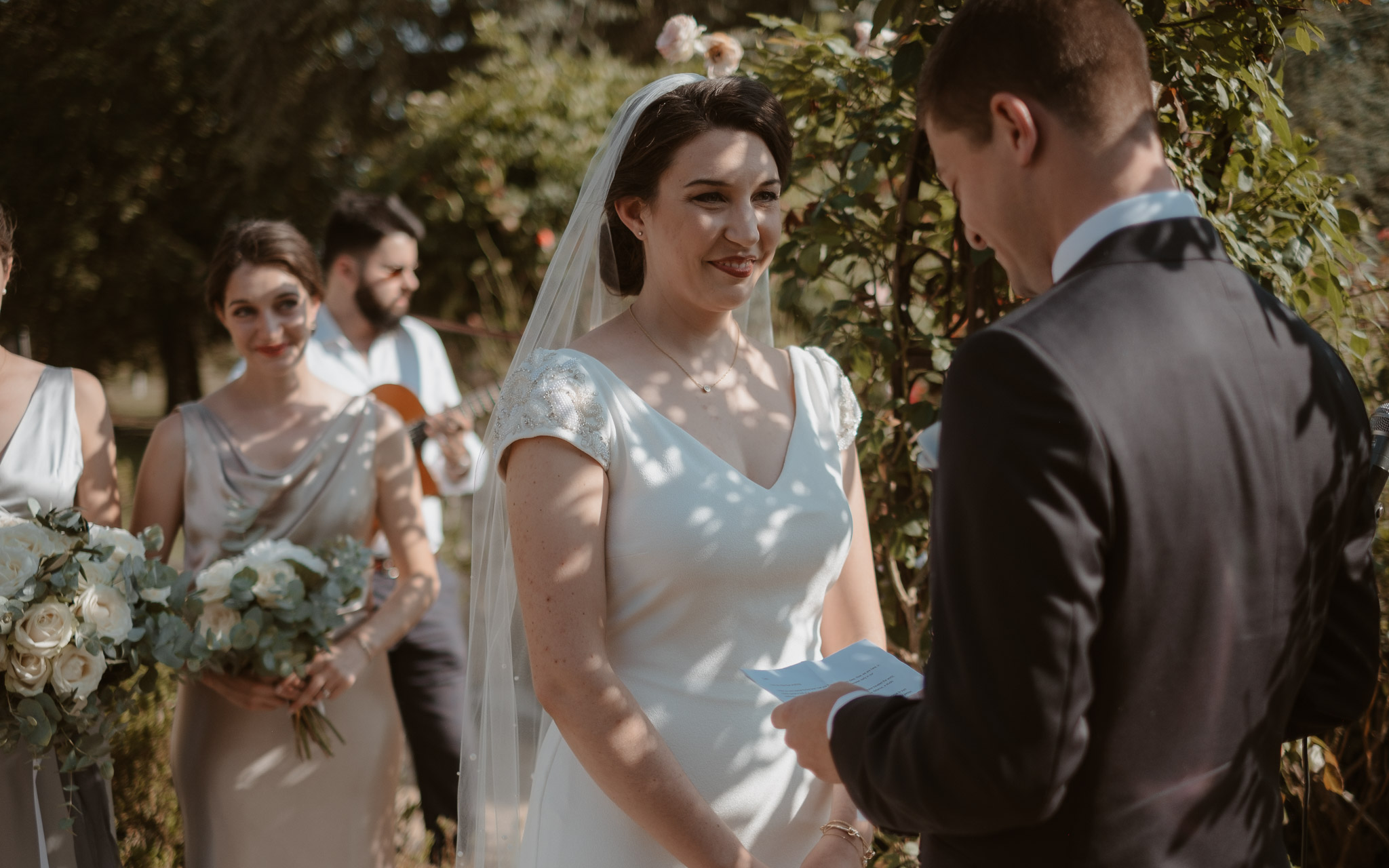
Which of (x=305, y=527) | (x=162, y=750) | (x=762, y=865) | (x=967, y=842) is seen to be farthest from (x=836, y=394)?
(x=162, y=750)

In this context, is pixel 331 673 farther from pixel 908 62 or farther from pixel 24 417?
pixel 908 62

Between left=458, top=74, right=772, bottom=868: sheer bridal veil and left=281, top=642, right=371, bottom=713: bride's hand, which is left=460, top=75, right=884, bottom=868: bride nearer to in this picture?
left=458, top=74, right=772, bottom=868: sheer bridal veil

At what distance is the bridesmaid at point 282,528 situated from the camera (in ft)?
9.99

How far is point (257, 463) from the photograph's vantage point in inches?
126

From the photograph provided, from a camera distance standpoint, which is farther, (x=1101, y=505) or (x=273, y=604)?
(x=273, y=604)

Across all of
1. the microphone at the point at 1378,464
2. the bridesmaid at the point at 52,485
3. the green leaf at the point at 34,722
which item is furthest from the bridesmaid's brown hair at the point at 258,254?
the microphone at the point at 1378,464

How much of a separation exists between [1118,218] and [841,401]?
3.67 ft

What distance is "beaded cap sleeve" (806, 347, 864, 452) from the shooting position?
2.30m

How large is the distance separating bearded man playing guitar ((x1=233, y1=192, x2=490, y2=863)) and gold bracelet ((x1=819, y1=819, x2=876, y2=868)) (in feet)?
8.05

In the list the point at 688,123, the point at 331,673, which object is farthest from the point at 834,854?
the point at 331,673

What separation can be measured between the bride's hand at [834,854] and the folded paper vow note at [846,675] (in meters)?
0.50

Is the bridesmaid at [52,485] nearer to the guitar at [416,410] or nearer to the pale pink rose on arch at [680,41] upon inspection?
the guitar at [416,410]

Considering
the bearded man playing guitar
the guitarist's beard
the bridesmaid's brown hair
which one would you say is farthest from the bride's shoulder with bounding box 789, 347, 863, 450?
the guitarist's beard

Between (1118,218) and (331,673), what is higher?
(1118,218)
